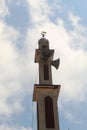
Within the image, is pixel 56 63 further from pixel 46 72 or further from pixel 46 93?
pixel 46 93

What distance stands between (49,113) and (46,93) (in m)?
2.03

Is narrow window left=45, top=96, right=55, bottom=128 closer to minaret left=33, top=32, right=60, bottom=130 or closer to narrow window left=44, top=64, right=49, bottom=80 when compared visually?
minaret left=33, top=32, right=60, bottom=130

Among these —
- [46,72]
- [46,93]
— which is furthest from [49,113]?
[46,72]

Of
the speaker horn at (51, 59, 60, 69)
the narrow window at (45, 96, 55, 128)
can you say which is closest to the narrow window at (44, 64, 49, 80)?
the speaker horn at (51, 59, 60, 69)

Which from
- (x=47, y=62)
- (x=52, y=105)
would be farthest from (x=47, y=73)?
(x=52, y=105)

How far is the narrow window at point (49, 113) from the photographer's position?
33.9m

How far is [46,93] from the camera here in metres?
35.6

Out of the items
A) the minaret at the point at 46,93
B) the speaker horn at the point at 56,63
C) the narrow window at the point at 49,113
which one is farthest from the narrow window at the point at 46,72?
the narrow window at the point at 49,113

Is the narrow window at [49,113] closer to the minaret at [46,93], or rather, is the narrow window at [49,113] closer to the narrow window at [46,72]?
the minaret at [46,93]

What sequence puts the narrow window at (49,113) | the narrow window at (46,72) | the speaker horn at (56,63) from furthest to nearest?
the speaker horn at (56,63) < the narrow window at (46,72) < the narrow window at (49,113)

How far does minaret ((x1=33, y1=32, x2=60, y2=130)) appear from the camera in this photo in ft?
111

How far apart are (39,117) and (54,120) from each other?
1345 millimetres

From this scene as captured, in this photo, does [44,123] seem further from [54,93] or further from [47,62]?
[47,62]

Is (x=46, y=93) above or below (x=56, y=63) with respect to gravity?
below
